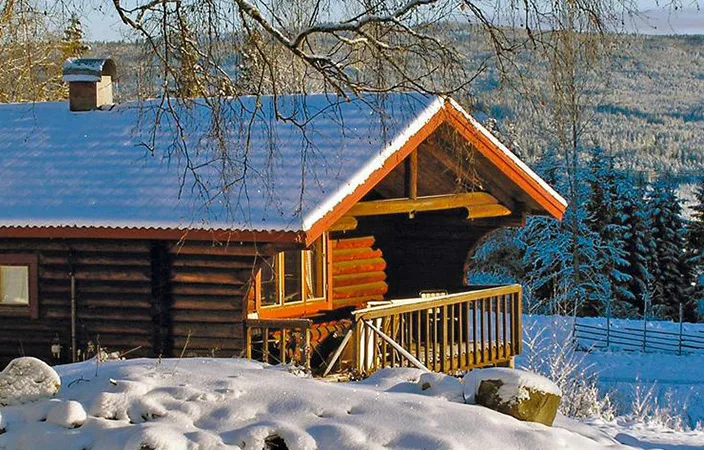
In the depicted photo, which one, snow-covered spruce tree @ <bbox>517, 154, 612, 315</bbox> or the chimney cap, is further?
snow-covered spruce tree @ <bbox>517, 154, 612, 315</bbox>

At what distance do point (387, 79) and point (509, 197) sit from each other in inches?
354

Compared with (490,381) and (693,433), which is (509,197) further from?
(490,381)

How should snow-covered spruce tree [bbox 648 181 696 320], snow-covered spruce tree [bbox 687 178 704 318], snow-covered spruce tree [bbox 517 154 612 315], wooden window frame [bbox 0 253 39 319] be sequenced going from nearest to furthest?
wooden window frame [bbox 0 253 39 319], snow-covered spruce tree [bbox 517 154 612 315], snow-covered spruce tree [bbox 648 181 696 320], snow-covered spruce tree [bbox 687 178 704 318]

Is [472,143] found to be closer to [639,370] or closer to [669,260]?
[639,370]

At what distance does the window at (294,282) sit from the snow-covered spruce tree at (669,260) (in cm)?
3352

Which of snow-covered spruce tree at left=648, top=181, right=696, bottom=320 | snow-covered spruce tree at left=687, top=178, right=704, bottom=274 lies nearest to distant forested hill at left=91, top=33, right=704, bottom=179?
snow-covered spruce tree at left=648, top=181, right=696, bottom=320

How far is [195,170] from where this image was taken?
15500mm

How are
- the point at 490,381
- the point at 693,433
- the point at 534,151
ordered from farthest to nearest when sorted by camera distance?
the point at 534,151 < the point at 693,433 < the point at 490,381

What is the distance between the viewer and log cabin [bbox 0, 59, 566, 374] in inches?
562

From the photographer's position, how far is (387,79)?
31.6 ft

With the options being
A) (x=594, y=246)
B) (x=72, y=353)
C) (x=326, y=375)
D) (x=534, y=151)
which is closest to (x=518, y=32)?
(x=326, y=375)

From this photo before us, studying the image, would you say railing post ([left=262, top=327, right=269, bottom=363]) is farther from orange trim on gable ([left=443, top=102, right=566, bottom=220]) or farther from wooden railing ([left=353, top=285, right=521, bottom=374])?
orange trim on gable ([left=443, top=102, right=566, bottom=220])

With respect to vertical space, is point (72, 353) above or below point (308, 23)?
below

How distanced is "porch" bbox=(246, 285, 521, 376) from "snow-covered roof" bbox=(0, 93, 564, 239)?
1.46 m
